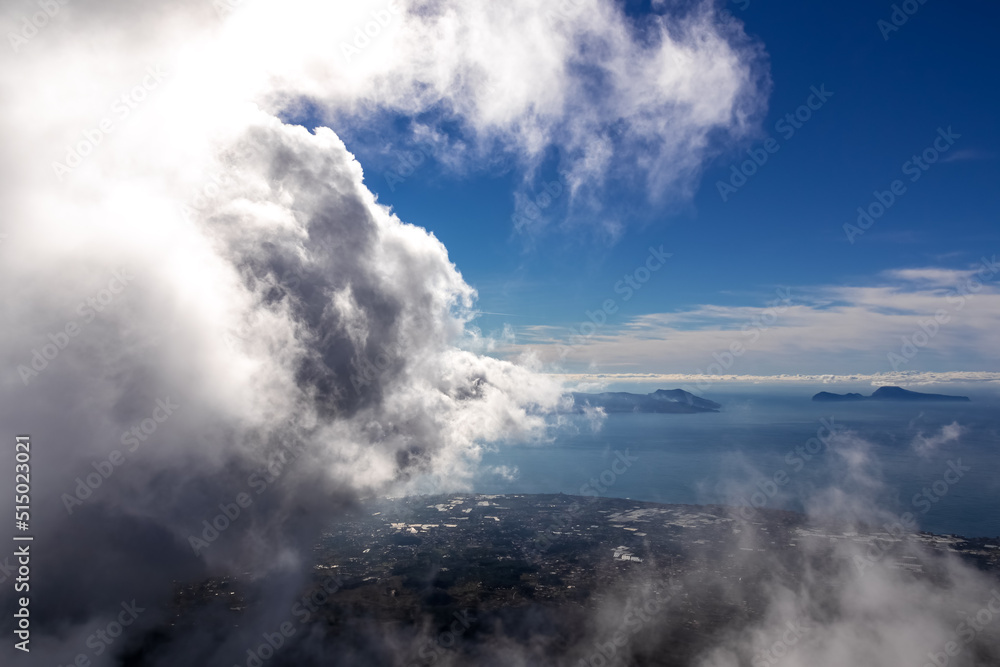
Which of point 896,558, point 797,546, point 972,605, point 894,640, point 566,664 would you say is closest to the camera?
point 566,664

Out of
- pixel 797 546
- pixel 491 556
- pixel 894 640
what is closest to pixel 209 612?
pixel 491 556

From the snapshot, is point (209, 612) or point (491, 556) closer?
point (209, 612)

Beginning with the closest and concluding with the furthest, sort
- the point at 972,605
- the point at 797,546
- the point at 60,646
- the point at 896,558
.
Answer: the point at 60,646 → the point at 972,605 → the point at 896,558 → the point at 797,546

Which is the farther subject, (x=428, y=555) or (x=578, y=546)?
(x=578, y=546)

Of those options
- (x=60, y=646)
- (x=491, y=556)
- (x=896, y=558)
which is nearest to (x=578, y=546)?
(x=491, y=556)

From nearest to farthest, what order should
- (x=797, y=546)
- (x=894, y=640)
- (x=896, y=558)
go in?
1. (x=894, y=640)
2. (x=896, y=558)
3. (x=797, y=546)

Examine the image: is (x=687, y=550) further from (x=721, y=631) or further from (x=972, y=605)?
(x=972, y=605)

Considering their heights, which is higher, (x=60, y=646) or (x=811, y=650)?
(x=60, y=646)

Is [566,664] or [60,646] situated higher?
[60,646]

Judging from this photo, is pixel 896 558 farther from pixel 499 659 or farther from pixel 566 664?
pixel 499 659
